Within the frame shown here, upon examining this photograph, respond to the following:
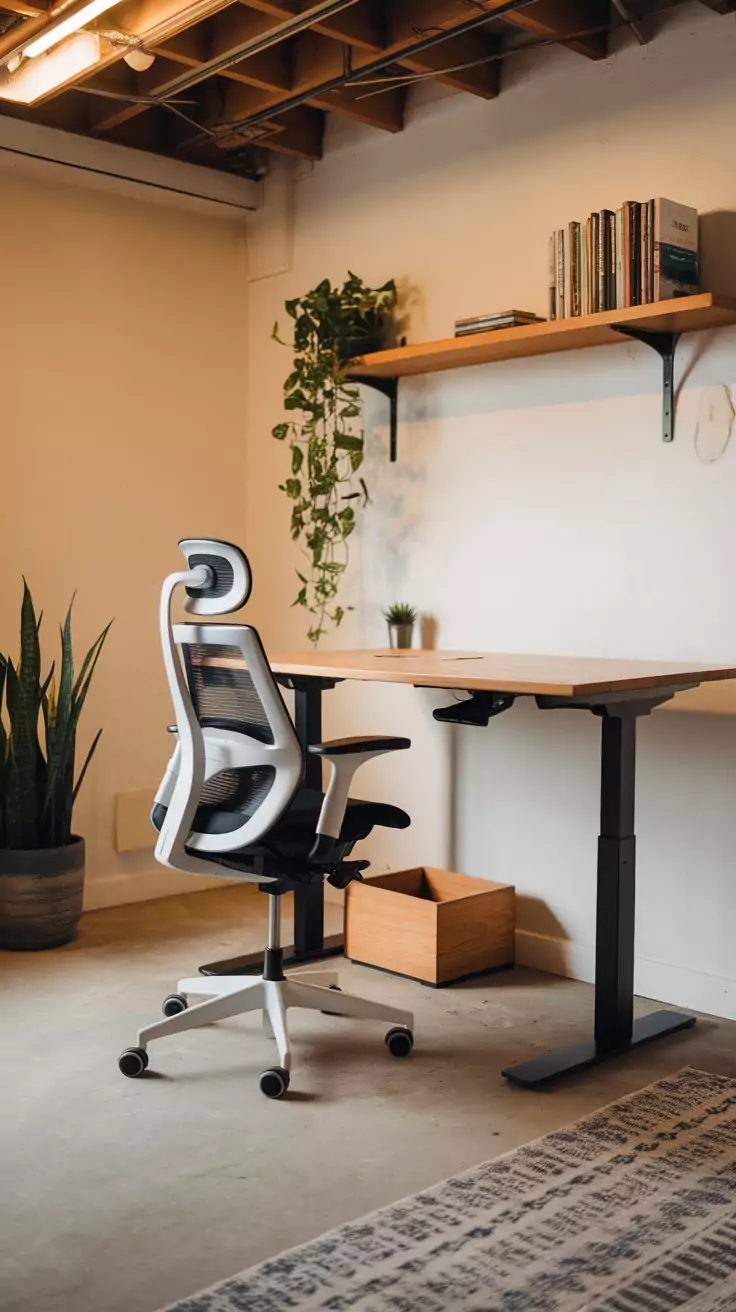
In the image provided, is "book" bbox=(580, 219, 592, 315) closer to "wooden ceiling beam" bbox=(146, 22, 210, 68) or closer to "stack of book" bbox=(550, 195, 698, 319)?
"stack of book" bbox=(550, 195, 698, 319)

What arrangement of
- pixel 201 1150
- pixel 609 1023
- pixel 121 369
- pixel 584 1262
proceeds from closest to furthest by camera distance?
pixel 584 1262, pixel 201 1150, pixel 609 1023, pixel 121 369

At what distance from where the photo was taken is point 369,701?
14.7ft

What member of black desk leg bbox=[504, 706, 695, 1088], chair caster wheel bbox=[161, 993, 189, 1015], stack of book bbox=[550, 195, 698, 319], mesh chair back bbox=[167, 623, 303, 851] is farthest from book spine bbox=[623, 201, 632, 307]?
chair caster wheel bbox=[161, 993, 189, 1015]

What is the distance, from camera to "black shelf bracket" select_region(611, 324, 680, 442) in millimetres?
3422

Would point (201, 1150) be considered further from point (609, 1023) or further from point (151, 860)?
point (151, 860)

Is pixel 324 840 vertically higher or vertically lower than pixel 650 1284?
higher

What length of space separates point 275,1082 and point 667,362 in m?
2.12

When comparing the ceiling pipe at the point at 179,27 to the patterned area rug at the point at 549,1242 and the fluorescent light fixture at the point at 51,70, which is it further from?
the patterned area rug at the point at 549,1242

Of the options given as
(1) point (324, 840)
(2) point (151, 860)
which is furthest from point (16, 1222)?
(2) point (151, 860)

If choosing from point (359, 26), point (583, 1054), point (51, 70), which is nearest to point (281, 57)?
point (359, 26)

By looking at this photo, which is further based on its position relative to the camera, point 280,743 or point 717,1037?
point 717,1037

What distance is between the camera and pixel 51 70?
3.47 metres

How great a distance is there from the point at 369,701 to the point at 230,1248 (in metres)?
2.52

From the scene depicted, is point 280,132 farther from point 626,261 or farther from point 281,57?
point 626,261
